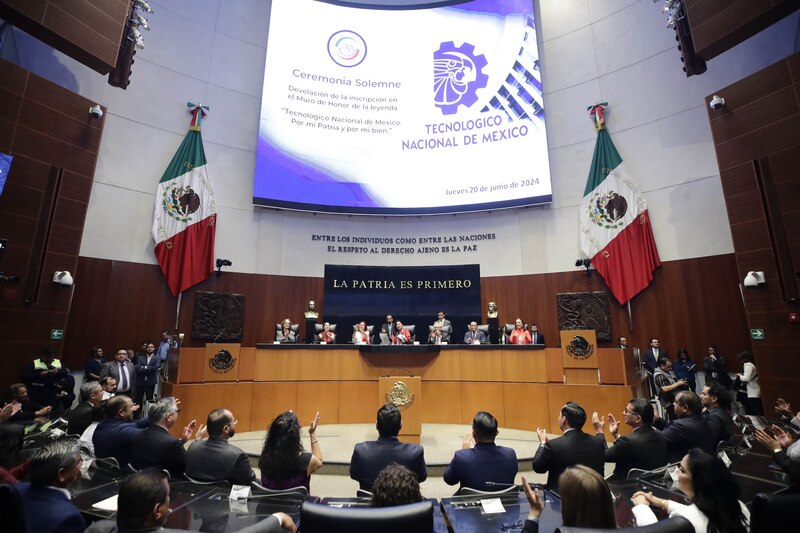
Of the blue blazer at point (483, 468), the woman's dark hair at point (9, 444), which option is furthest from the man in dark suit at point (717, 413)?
the woman's dark hair at point (9, 444)

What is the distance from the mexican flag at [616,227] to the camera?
795 cm

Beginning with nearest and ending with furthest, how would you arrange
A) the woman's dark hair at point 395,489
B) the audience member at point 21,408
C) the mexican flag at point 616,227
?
the woman's dark hair at point 395,489 < the audience member at point 21,408 < the mexican flag at point 616,227

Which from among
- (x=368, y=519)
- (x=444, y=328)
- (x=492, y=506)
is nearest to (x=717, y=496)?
(x=492, y=506)

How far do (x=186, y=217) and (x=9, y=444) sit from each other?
6.89 meters

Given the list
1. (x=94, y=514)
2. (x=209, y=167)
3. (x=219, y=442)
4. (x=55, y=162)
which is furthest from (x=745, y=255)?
(x=55, y=162)

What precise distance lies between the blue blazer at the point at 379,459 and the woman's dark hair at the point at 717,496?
5.05ft

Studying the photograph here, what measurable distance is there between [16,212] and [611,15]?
39.2 ft

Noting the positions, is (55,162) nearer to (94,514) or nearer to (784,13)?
(94,514)

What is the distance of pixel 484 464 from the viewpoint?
2.50m

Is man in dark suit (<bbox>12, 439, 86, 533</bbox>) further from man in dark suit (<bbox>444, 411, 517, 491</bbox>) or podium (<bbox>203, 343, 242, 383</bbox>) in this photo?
podium (<bbox>203, 343, 242, 383</bbox>)

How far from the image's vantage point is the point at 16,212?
573 cm

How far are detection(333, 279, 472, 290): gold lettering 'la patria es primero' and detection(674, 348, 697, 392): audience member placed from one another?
422cm

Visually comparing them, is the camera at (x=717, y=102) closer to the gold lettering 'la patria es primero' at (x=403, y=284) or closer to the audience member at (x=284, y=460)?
the gold lettering 'la patria es primero' at (x=403, y=284)

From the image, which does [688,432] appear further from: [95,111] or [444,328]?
[95,111]
